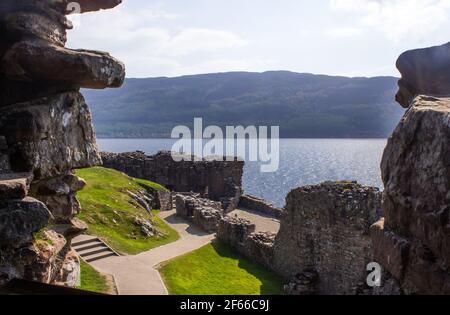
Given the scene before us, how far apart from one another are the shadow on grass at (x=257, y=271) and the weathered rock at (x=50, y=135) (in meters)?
16.5

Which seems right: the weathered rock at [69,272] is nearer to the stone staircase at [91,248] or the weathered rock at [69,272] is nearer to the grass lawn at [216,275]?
the grass lawn at [216,275]

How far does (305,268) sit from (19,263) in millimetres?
19502

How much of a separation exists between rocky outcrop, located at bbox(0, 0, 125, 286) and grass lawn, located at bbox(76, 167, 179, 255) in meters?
15.3

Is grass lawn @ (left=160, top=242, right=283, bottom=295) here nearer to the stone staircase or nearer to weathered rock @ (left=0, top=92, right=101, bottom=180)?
the stone staircase

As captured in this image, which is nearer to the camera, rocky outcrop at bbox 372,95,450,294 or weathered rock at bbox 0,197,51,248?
rocky outcrop at bbox 372,95,450,294

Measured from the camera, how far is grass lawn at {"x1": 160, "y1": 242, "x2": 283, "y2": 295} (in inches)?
968

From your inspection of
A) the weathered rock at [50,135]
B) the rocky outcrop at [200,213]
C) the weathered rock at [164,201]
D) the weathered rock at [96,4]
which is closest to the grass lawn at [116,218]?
the rocky outcrop at [200,213]

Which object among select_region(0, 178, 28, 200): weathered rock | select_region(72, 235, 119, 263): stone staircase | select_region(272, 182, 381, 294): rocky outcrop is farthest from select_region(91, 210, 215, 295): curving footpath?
select_region(0, 178, 28, 200): weathered rock

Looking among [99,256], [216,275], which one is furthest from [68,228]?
[216,275]

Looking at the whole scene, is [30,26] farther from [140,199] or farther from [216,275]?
[140,199]

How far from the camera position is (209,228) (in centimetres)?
3803

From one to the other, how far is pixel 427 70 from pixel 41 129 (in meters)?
8.06

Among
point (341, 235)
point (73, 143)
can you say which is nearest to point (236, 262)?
point (341, 235)

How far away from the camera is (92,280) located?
2194 cm
